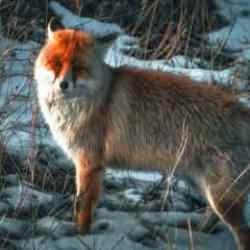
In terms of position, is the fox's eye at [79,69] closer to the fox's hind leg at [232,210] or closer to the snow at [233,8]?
the fox's hind leg at [232,210]

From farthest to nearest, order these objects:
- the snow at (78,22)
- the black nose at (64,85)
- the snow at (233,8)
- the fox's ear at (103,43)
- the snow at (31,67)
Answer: the snow at (233,8), the snow at (78,22), the snow at (31,67), the fox's ear at (103,43), the black nose at (64,85)

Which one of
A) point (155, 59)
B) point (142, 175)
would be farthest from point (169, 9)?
point (142, 175)

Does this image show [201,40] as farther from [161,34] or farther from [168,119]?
[168,119]

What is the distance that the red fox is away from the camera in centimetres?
539

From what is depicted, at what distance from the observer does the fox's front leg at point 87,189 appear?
5508 mm

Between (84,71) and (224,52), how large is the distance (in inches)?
178

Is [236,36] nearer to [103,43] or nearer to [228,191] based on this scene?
[103,43]

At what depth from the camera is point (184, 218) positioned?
6000 millimetres

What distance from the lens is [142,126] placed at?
565 cm

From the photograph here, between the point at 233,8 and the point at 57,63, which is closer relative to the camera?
the point at 57,63

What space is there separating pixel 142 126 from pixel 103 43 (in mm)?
681

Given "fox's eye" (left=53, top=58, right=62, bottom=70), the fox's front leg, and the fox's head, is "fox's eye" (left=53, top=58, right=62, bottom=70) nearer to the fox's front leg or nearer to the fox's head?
the fox's head

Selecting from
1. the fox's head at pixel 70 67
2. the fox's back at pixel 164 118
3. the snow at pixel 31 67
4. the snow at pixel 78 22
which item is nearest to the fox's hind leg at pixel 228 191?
the fox's back at pixel 164 118

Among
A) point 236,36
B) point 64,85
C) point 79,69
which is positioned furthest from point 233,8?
point 64,85
